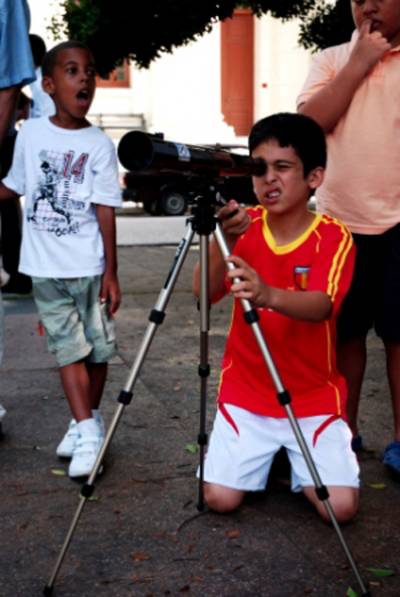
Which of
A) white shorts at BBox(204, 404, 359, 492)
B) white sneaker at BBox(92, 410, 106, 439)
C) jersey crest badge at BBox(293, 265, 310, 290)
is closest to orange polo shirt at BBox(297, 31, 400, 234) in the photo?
jersey crest badge at BBox(293, 265, 310, 290)

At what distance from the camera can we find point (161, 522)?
339cm

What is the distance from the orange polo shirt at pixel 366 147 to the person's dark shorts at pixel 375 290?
2.3 inches

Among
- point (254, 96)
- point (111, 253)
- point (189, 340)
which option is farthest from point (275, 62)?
point (111, 253)

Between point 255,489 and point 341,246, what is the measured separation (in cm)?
95

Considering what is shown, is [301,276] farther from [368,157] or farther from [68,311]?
[68,311]

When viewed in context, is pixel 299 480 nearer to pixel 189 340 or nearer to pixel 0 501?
pixel 0 501

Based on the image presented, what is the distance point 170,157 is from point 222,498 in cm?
142

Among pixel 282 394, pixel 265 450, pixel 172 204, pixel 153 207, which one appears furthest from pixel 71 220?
pixel 153 207

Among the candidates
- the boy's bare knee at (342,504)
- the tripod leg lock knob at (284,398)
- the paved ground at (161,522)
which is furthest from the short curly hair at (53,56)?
the boy's bare knee at (342,504)

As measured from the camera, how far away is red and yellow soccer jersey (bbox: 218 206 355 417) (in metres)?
3.41

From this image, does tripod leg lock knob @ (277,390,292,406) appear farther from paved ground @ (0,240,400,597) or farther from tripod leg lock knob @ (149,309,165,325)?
paved ground @ (0,240,400,597)

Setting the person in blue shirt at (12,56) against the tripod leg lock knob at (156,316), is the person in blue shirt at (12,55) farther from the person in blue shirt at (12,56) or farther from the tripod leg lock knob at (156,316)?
the tripod leg lock knob at (156,316)

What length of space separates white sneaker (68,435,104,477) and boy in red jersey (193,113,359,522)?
0.48 m

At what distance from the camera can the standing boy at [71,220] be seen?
3.82 metres
